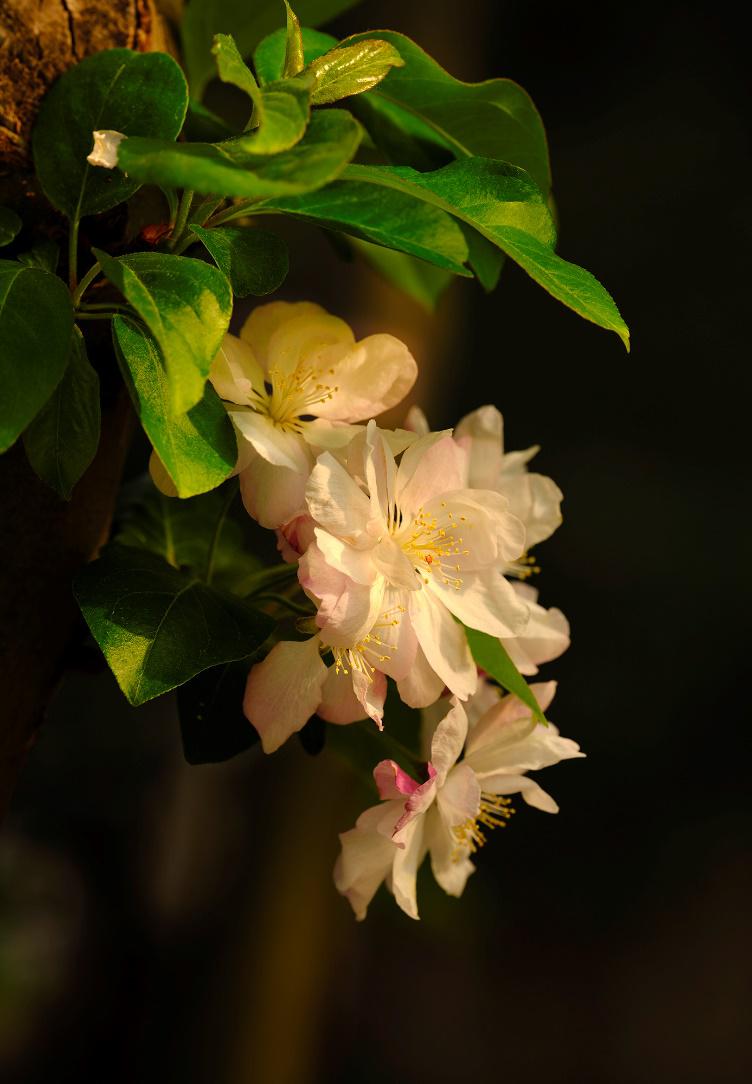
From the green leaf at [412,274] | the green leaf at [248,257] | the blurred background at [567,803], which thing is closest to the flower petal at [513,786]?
the green leaf at [248,257]

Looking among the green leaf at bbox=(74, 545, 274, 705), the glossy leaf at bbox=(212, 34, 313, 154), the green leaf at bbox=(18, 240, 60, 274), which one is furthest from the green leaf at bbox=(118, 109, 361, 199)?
the green leaf at bbox=(74, 545, 274, 705)

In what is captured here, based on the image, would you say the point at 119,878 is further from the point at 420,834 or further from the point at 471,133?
the point at 471,133

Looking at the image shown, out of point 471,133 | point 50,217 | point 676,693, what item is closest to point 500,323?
point 676,693

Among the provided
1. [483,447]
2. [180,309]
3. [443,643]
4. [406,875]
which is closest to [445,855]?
[406,875]

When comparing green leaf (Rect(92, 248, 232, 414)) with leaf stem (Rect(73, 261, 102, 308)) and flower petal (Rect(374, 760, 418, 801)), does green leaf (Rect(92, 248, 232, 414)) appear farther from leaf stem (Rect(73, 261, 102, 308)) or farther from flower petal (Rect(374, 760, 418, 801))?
flower petal (Rect(374, 760, 418, 801))

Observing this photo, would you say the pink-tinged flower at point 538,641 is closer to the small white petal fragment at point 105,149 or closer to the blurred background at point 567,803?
the small white petal fragment at point 105,149
